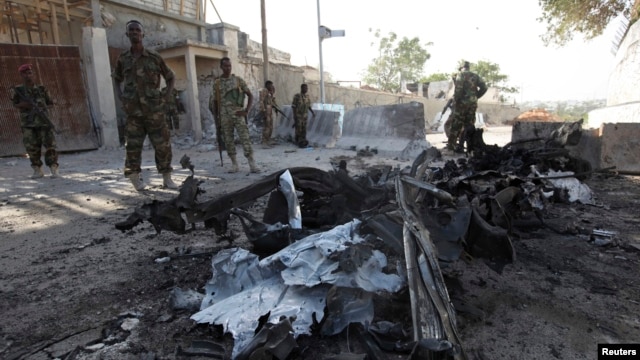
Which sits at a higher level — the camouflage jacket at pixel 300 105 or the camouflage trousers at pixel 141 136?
the camouflage jacket at pixel 300 105

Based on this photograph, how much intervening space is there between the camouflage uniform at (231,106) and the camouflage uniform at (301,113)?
4.50 m

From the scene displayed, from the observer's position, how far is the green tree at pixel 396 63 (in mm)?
40750

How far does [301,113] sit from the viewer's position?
1052 cm

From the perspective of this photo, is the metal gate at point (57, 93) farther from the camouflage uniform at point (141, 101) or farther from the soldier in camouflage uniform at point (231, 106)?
the camouflage uniform at point (141, 101)

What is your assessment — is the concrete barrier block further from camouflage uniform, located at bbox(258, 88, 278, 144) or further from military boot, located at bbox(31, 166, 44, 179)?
military boot, located at bbox(31, 166, 44, 179)

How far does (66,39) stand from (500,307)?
42.7 ft

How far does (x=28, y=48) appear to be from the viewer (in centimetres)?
877

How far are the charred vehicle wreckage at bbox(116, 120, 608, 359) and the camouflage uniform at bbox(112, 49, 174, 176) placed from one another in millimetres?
2668

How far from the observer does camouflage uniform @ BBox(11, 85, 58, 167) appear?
5.67m

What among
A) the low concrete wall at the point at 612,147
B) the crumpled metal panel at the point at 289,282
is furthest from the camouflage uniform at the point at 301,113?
the crumpled metal panel at the point at 289,282

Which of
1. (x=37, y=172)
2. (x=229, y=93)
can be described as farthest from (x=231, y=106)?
(x=37, y=172)

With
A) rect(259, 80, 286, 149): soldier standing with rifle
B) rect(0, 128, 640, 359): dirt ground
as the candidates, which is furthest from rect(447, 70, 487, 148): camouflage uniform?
rect(259, 80, 286, 149): soldier standing with rifle

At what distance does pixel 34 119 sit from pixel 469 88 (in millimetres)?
8168

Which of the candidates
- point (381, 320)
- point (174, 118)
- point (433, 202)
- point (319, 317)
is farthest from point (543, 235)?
point (174, 118)
